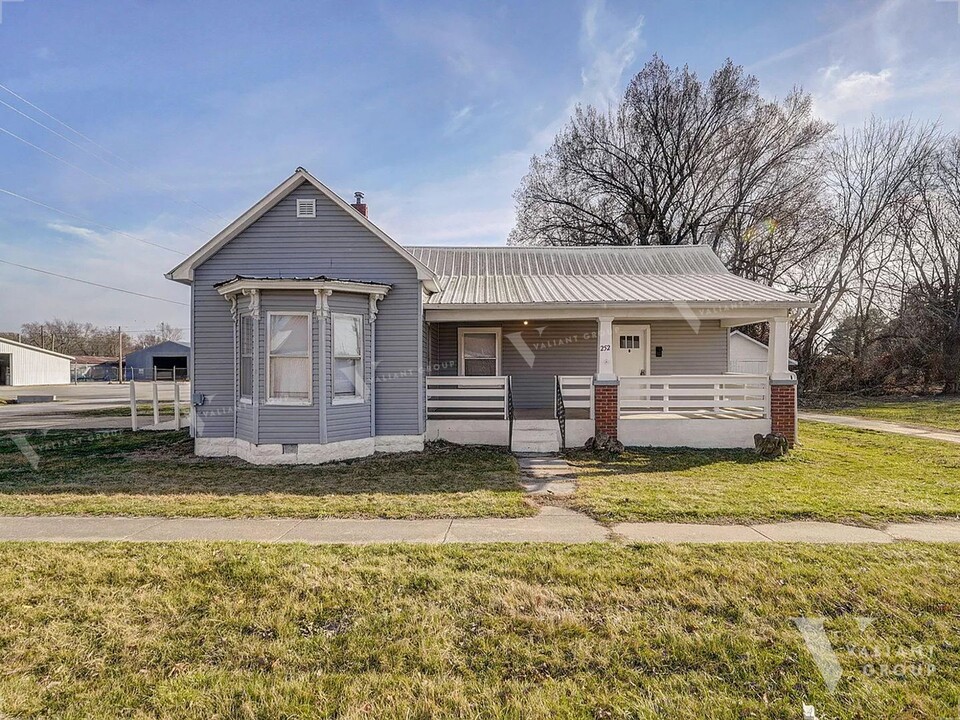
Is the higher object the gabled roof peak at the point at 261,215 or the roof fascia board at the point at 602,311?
the gabled roof peak at the point at 261,215

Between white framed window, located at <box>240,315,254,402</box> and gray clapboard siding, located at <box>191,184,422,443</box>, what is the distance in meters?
0.49

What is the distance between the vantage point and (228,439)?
10.3m

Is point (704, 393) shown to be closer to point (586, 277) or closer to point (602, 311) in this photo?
point (602, 311)

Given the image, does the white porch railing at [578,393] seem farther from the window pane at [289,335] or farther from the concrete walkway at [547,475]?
the window pane at [289,335]

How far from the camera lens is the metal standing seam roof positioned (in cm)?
1111

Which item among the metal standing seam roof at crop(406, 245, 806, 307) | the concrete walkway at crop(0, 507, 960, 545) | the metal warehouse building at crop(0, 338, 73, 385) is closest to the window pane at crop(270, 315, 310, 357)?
the metal standing seam roof at crop(406, 245, 806, 307)

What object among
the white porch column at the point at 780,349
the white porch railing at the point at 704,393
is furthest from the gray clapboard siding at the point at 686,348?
the white porch column at the point at 780,349

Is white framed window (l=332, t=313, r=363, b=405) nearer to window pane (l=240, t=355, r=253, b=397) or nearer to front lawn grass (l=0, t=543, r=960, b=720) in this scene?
window pane (l=240, t=355, r=253, b=397)

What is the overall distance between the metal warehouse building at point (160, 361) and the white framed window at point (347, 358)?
50.4 m

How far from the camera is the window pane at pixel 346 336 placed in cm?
961

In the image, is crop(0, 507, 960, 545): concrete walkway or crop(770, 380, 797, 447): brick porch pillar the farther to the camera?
crop(770, 380, 797, 447): brick porch pillar

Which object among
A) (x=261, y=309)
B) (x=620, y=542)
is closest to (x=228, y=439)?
(x=261, y=309)

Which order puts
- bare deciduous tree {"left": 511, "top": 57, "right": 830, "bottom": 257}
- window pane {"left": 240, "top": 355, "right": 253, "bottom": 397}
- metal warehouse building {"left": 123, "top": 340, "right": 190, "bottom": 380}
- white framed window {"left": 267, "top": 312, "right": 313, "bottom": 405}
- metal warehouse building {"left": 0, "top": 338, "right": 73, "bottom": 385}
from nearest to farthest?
1. white framed window {"left": 267, "top": 312, "right": 313, "bottom": 405}
2. window pane {"left": 240, "top": 355, "right": 253, "bottom": 397}
3. bare deciduous tree {"left": 511, "top": 57, "right": 830, "bottom": 257}
4. metal warehouse building {"left": 0, "top": 338, "right": 73, "bottom": 385}
5. metal warehouse building {"left": 123, "top": 340, "right": 190, "bottom": 380}

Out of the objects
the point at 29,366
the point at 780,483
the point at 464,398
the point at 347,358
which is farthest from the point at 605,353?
the point at 29,366
